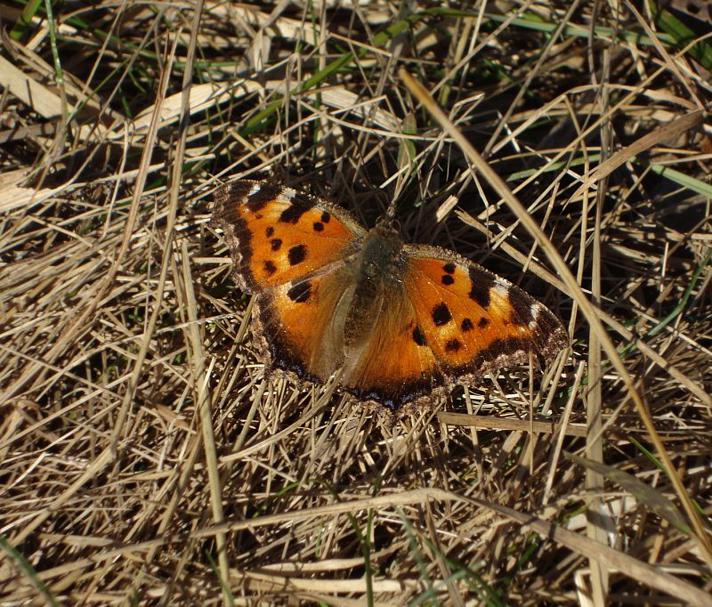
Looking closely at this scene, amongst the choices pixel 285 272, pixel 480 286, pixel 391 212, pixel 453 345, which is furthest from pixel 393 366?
pixel 391 212

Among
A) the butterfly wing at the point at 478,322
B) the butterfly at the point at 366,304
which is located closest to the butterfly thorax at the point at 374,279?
the butterfly at the point at 366,304

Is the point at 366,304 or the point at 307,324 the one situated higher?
the point at 366,304

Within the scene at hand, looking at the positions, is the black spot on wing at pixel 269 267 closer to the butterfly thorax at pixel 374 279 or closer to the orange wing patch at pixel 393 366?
the butterfly thorax at pixel 374 279

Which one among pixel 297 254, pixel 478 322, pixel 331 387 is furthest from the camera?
pixel 297 254

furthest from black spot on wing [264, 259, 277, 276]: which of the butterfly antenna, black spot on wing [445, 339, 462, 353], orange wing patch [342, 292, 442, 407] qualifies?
black spot on wing [445, 339, 462, 353]

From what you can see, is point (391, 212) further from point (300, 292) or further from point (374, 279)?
point (300, 292)

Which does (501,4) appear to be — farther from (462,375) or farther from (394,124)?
(462,375)

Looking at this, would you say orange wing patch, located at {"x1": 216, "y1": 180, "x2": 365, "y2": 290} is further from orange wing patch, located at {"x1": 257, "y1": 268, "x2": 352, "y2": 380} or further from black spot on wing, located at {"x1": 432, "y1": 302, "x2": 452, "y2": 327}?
black spot on wing, located at {"x1": 432, "y1": 302, "x2": 452, "y2": 327}
